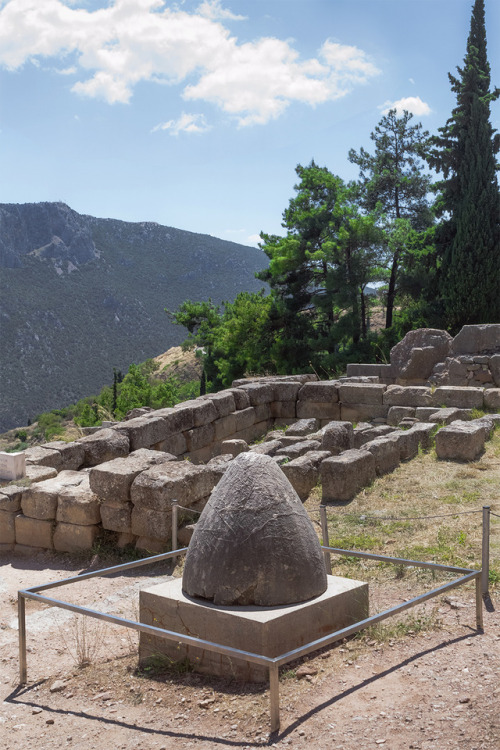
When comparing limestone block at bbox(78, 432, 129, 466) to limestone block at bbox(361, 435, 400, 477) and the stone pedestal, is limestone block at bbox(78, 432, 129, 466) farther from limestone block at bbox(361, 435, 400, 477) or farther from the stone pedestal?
the stone pedestal

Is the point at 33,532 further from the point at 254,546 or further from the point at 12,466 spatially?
the point at 254,546

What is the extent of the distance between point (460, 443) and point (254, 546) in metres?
6.07

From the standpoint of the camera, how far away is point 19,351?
5081 cm

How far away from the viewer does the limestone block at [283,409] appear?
45.1 feet

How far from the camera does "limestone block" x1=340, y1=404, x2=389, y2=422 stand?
43.0ft

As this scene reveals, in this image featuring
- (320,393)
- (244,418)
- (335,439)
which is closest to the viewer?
(335,439)

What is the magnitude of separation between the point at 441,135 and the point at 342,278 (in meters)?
6.80

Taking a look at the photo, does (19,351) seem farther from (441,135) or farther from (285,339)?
(441,135)

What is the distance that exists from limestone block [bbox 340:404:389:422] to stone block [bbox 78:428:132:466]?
488cm

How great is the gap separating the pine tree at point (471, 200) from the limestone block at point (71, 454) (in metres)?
15.3

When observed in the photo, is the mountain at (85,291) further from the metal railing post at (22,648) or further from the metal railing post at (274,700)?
the metal railing post at (274,700)

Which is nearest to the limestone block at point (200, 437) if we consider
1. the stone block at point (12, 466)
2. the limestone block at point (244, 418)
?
the limestone block at point (244, 418)

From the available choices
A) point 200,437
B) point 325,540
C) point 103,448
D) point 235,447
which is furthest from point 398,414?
point 325,540

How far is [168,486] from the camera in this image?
24.8ft
